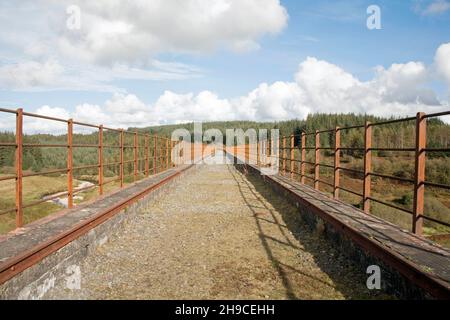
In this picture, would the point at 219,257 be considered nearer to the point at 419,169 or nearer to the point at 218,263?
the point at 218,263

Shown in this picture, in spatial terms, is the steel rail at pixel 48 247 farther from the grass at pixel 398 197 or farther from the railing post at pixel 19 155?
the grass at pixel 398 197

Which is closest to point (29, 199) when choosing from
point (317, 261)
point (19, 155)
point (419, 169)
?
point (19, 155)

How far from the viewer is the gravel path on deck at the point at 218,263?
142 inches

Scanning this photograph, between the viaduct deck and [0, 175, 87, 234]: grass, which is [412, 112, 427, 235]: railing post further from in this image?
[0, 175, 87, 234]: grass

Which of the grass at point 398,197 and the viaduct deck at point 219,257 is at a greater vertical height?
the viaduct deck at point 219,257

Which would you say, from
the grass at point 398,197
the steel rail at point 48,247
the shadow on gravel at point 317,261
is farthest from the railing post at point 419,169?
the steel rail at point 48,247

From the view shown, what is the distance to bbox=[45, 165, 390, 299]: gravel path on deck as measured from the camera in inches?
142

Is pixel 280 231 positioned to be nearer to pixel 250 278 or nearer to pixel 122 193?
pixel 250 278

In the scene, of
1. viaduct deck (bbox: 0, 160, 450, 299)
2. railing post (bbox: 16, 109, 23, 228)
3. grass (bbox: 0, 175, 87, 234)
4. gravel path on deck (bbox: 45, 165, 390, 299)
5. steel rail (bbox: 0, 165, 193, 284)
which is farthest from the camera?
grass (bbox: 0, 175, 87, 234)

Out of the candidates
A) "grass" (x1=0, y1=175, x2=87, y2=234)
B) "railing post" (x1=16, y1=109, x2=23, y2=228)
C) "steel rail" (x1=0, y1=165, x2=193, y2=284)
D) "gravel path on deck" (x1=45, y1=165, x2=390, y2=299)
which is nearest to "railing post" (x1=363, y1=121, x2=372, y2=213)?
"gravel path on deck" (x1=45, y1=165, x2=390, y2=299)

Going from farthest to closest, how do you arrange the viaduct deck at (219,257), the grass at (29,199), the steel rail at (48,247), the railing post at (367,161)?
the grass at (29,199) → the railing post at (367,161) → the viaduct deck at (219,257) → the steel rail at (48,247)

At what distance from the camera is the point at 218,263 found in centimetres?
448
